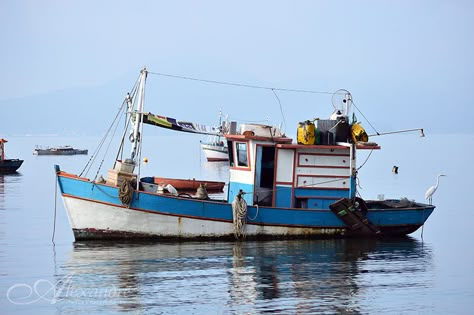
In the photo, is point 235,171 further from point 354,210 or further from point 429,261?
point 429,261

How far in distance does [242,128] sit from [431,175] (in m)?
45.3

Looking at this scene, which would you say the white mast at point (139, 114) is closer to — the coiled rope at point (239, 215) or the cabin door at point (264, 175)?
the coiled rope at point (239, 215)

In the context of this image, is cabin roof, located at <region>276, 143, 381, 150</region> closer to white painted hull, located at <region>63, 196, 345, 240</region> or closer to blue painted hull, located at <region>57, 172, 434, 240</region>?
blue painted hull, located at <region>57, 172, 434, 240</region>

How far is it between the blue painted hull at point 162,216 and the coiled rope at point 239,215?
0.56 ft

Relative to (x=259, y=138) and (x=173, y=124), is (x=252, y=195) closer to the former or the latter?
(x=259, y=138)

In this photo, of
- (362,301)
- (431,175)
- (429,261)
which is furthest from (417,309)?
(431,175)

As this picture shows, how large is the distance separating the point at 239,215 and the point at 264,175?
63.6 inches

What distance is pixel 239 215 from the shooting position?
76.8 ft

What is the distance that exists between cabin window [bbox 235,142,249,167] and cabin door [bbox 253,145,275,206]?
0.42 meters

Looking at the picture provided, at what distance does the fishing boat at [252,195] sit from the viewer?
23.2 meters

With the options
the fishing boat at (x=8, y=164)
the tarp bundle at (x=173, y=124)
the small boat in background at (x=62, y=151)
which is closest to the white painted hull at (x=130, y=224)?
the tarp bundle at (x=173, y=124)

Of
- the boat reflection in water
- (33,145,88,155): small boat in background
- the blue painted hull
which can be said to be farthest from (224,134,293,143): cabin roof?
(33,145,88,155): small boat in background

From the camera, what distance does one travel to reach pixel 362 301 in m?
17.4

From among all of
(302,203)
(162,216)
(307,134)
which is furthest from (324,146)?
(162,216)
